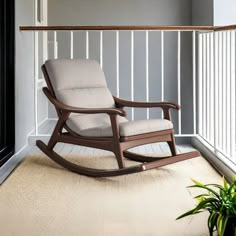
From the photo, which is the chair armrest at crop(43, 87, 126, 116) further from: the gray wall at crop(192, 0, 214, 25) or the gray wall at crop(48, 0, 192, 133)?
the gray wall at crop(48, 0, 192, 133)

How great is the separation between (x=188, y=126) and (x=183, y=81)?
647 mm

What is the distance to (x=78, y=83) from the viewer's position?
4082mm

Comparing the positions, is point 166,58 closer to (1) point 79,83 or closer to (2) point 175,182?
(1) point 79,83

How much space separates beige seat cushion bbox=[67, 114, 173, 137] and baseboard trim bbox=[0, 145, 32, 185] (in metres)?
0.61

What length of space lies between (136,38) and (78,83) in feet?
9.24

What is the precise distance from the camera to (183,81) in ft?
22.0

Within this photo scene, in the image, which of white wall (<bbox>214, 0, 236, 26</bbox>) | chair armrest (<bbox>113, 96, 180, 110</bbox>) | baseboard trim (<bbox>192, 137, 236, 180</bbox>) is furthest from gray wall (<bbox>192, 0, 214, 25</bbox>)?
chair armrest (<bbox>113, 96, 180, 110</bbox>)

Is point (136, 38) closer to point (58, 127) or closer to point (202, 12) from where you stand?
point (202, 12)

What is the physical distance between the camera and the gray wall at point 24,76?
173 inches

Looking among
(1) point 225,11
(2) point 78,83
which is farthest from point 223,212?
(1) point 225,11

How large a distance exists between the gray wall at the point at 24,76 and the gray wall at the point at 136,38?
146cm

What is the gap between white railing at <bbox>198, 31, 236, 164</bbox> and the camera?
13.2 feet

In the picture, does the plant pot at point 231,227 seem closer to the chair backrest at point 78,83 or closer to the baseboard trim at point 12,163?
the baseboard trim at point 12,163

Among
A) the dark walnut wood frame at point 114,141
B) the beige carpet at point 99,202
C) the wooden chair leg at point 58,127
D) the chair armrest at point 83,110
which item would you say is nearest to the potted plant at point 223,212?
the beige carpet at point 99,202
